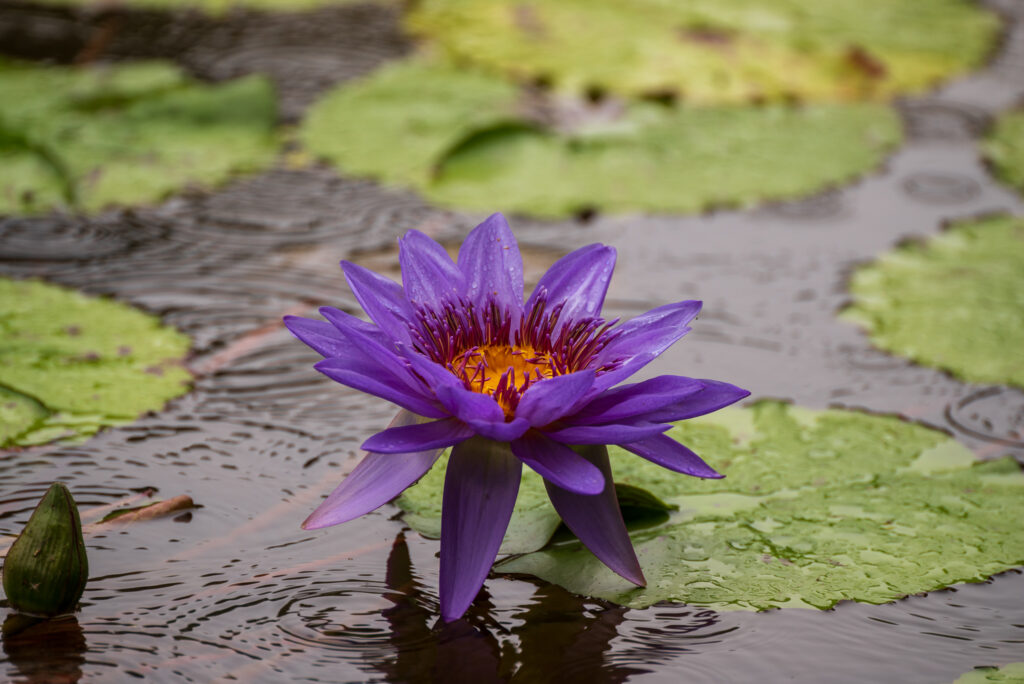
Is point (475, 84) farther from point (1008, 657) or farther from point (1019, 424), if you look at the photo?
point (1008, 657)

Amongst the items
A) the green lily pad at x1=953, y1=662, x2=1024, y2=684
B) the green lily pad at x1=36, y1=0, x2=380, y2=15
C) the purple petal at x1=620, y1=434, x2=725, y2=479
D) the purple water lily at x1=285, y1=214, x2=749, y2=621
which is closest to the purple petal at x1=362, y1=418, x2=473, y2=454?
the purple water lily at x1=285, y1=214, x2=749, y2=621

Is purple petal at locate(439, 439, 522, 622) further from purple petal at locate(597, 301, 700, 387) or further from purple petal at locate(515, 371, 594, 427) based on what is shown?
purple petal at locate(597, 301, 700, 387)

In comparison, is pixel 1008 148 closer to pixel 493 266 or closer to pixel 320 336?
pixel 493 266

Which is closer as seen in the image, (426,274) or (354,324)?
(354,324)

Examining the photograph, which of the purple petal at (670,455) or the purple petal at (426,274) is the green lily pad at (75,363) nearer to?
the purple petal at (426,274)

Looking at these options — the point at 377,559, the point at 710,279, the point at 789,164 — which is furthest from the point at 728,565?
the point at 789,164

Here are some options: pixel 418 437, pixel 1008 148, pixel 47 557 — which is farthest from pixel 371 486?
pixel 1008 148
